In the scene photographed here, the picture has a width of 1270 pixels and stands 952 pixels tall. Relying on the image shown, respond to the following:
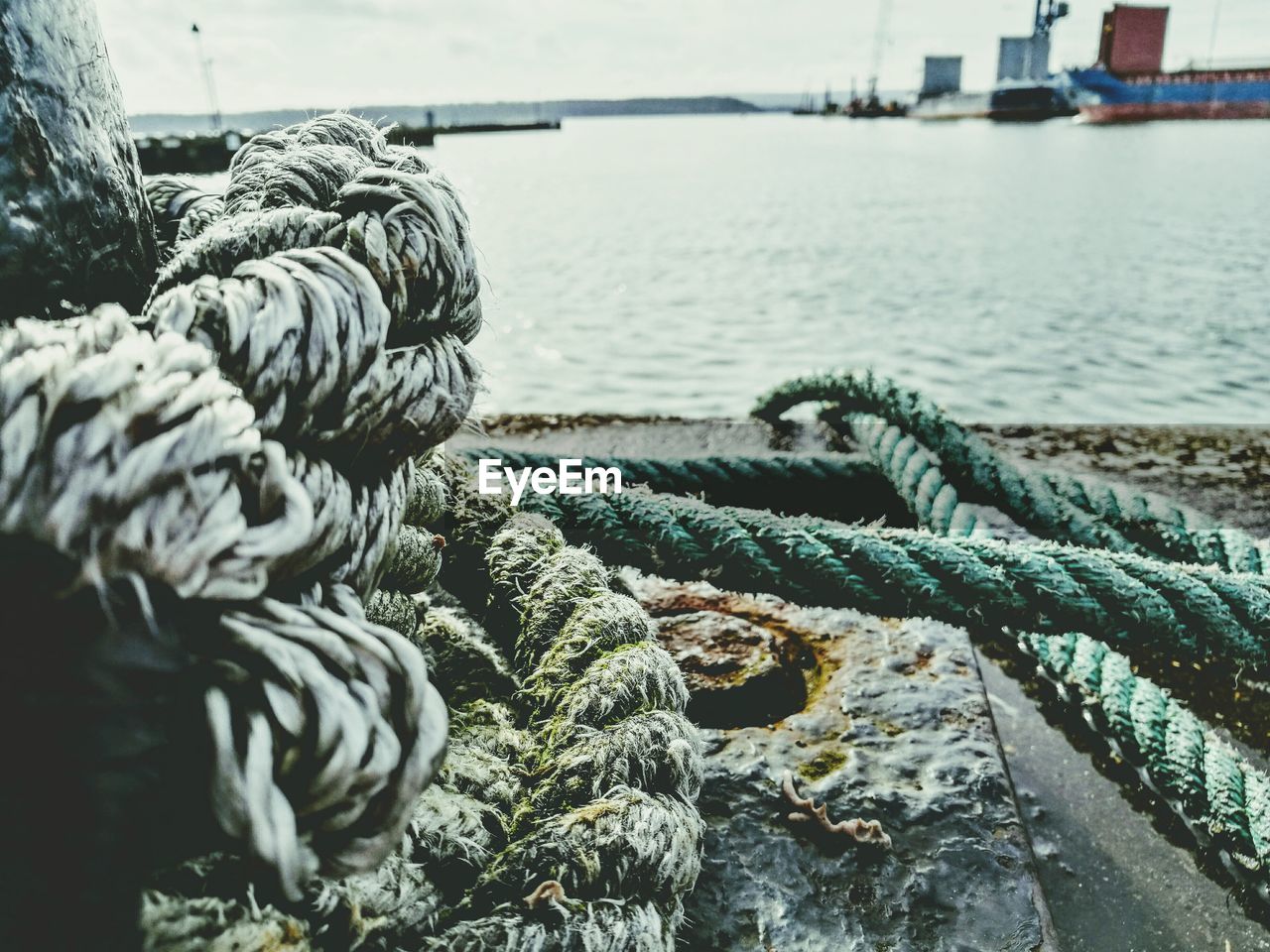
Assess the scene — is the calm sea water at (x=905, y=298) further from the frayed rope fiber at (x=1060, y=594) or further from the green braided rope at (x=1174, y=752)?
the green braided rope at (x=1174, y=752)

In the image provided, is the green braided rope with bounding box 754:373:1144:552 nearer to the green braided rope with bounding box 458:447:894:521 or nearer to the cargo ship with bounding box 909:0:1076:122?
the green braided rope with bounding box 458:447:894:521

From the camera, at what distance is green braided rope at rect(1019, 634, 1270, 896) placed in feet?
3.01

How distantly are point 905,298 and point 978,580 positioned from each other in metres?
5.85

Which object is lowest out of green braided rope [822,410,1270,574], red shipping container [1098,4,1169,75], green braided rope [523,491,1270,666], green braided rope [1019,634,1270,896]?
green braided rope [1019,634,1270,896]

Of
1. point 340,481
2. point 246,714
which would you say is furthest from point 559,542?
point 246,714

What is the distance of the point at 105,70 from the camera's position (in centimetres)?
60

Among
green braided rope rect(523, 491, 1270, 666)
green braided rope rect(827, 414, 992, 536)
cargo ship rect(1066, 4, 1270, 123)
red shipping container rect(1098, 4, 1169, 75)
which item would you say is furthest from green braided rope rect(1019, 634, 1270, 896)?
red shipping container rect(1098, 4, 1169, 75)

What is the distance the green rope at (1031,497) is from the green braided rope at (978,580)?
33cm

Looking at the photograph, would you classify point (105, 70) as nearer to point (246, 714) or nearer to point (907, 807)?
point (246, 714)

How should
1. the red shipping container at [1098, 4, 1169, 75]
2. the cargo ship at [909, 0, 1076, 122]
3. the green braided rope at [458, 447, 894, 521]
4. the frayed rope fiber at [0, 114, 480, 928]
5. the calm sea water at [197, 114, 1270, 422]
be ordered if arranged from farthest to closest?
the cargo ship at [909, 0, 1076, 122] < the red shipping container at [1098, 4, 1169, 75] < the calm sea water at [197, 114, 1270, 422] < the green braided rope at [458, 447, 894, 521] < the frayed rope fiber at [0, 114, 480, 928]

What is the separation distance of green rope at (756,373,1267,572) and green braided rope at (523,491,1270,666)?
1.07ft

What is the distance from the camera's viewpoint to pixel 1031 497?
1439 millimetres

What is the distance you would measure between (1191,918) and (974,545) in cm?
40

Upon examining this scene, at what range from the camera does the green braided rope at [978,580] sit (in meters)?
0.96
